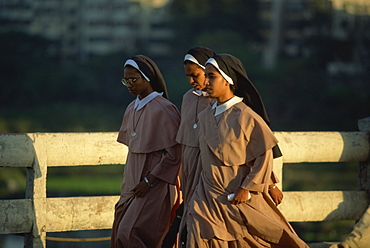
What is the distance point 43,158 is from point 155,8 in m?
39.1

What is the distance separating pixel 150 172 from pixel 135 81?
62cm

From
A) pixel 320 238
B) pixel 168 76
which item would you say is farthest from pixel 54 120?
pixel 320 238

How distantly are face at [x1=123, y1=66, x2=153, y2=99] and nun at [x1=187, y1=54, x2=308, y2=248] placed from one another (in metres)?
0.66

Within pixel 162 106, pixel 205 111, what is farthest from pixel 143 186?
pixel 205 111

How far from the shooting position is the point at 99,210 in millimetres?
5438

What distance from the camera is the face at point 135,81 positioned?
493 cm

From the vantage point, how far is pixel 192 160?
469cm

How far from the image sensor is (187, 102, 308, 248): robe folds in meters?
4.30

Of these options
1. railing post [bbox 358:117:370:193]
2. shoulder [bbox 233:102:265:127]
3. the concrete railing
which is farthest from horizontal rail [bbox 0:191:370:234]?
shoulder [bbox 233:102:265:127]

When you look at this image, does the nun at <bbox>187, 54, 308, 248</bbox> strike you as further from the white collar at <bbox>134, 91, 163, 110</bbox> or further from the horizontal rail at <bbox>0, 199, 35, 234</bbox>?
the horizontal rail at <bbox>0, 199, 35, 234</bbox>

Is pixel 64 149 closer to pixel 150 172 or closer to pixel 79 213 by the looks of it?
pixel 79 213

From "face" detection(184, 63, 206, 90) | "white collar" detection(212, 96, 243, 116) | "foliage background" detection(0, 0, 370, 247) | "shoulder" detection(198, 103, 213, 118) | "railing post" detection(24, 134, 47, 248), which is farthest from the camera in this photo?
"foliage background" detection(0, 0, 370, 247)

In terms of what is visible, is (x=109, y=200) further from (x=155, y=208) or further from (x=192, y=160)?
(x=192, y=160)

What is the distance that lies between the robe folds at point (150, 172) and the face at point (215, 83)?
0.64 meters
